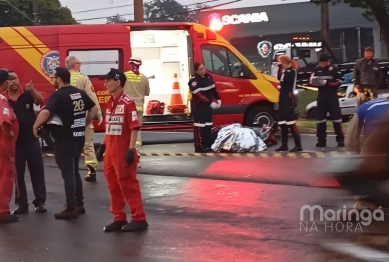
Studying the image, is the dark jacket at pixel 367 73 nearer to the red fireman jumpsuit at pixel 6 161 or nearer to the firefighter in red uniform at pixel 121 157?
the firefighter in red uniform at pixel 121 157

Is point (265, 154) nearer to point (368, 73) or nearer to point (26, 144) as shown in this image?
point (368, 73)

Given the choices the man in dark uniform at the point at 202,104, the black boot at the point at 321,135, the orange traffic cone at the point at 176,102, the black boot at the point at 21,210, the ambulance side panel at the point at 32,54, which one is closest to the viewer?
the black boot at the point at 21,210

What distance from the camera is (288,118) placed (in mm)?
12953

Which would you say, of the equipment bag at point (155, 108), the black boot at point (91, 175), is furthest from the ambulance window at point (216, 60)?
the black boot at point (91, 175)

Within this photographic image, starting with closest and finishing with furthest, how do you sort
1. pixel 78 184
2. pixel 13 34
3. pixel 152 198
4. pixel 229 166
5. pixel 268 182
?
1. pixel 78 184
2. pixel 152 198
3. pixel 268 182
4. pixel 229 166
5. pixel 13 34

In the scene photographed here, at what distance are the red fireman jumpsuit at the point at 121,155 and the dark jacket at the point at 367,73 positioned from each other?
8.80 metres

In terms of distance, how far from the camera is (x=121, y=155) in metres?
7.54

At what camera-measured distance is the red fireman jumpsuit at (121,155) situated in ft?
24.8

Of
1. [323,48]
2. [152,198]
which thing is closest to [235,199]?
[152,198]

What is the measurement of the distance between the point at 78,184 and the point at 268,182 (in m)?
2.96

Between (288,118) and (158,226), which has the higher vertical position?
(288,118)

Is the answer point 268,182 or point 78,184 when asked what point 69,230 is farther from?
point 268,182

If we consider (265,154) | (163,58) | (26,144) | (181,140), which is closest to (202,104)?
(265,154)

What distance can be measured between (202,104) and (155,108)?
262cm
